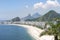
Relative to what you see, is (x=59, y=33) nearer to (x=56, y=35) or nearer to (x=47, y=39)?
(x=56, y=35)

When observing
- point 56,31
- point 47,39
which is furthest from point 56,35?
point 47,39

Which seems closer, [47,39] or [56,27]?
[56,27]

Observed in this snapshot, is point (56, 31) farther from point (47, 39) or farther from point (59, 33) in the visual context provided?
point (47, 39)

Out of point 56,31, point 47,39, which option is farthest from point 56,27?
point 47,39

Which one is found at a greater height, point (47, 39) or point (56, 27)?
point (56, 27)

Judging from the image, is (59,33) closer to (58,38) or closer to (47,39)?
(58,38)

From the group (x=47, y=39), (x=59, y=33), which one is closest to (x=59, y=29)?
(x=59, y=33)

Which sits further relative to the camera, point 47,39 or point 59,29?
point 47,39
